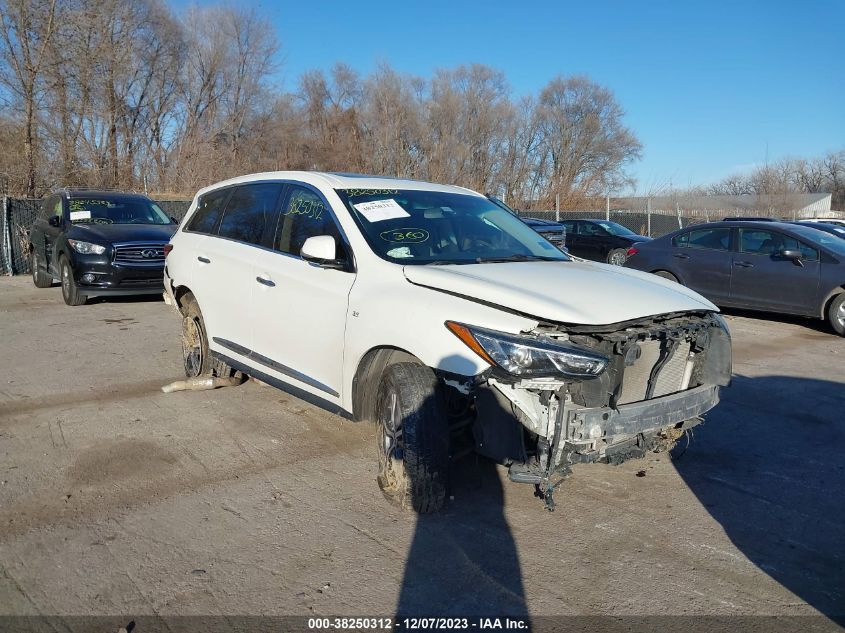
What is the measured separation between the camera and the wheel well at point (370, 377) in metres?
3.86

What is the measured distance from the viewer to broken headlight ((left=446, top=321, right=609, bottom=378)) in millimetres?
3189

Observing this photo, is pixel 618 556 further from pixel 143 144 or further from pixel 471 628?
pixel 143 144

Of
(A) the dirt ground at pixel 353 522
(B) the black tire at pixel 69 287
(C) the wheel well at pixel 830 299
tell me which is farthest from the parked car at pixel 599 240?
(A) the dirt ground at pixel 353 522

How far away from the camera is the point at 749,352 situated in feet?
27.5

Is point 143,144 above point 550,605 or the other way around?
above

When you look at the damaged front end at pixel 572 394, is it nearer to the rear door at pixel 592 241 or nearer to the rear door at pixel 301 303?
the rear door at pixel 301 303

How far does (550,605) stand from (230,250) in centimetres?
359

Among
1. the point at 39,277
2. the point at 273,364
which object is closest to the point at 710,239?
the point at 273,364

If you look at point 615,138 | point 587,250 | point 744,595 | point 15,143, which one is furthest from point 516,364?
point 615,138

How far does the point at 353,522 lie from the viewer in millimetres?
3701

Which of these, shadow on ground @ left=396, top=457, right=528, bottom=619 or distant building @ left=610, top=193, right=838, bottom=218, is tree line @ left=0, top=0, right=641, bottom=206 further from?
shadow on ground @ left=396, top=457, right=528, bottom=619

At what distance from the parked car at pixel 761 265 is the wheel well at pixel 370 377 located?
8.20 m

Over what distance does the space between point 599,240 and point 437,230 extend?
646 inches

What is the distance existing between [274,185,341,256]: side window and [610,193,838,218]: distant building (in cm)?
2818
